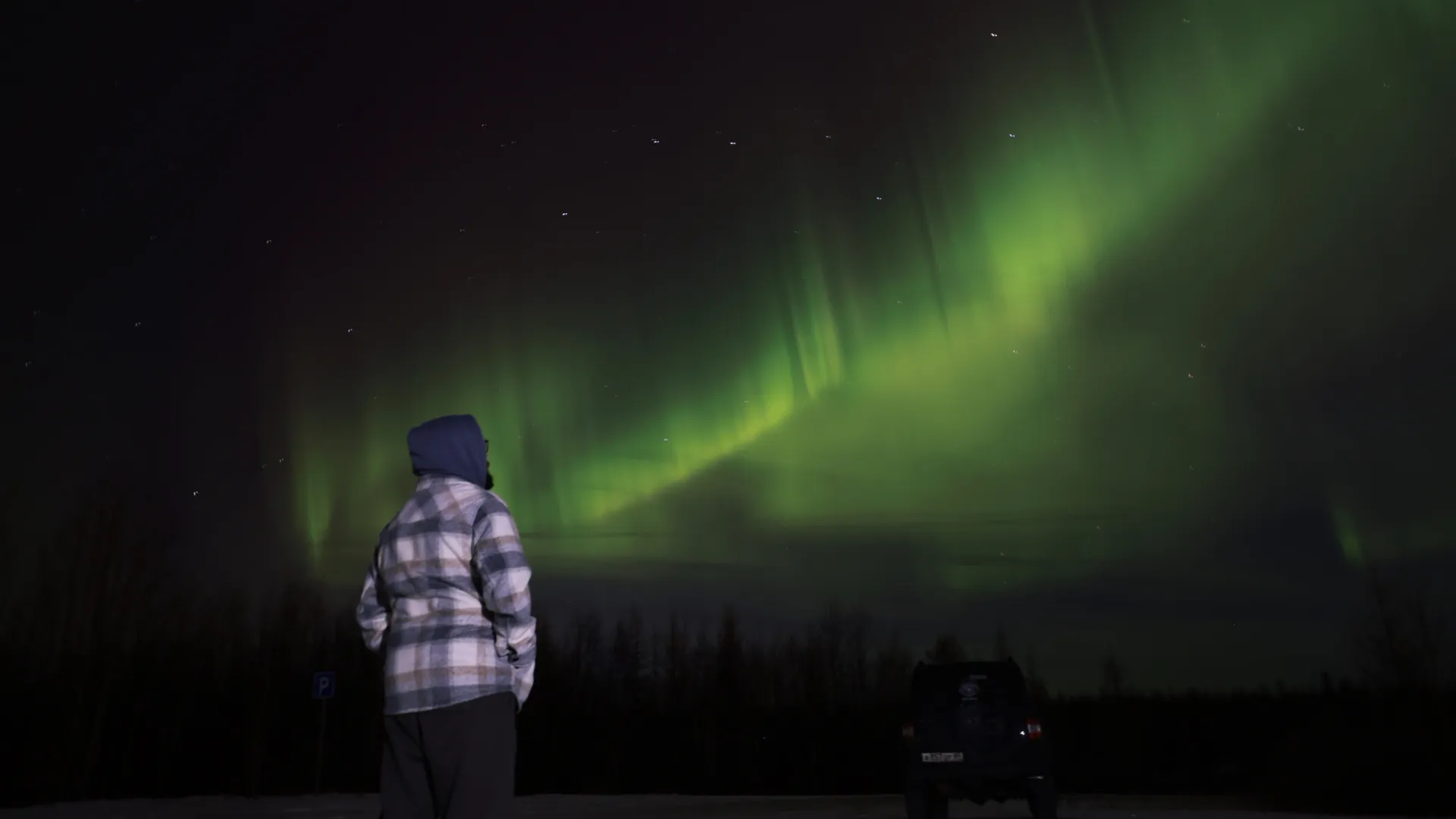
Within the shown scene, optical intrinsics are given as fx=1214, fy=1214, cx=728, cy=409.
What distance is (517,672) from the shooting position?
380 centimetres

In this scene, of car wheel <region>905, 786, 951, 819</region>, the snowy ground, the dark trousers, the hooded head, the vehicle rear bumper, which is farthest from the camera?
the snowy ground

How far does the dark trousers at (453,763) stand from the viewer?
12.0 feet

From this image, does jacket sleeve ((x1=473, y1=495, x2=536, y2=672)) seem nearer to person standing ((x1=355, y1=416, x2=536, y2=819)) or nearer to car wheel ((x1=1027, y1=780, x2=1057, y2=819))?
person standing ((x1=355, y1=416, x2=536, y2=819))

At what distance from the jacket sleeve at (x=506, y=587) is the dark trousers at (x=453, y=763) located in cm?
15

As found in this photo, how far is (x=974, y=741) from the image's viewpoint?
1462 centimetres

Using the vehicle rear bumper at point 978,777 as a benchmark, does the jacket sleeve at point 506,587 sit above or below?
above

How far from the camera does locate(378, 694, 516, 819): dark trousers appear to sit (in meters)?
3.64

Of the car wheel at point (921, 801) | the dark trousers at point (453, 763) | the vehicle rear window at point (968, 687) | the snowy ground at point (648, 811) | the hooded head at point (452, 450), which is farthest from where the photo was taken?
the snowy ground at point (648, 811)

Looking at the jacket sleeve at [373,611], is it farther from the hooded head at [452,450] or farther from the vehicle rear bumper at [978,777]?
the vehicle rear bumper at [978,777]

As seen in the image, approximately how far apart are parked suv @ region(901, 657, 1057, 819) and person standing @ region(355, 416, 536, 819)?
11737 millimetres

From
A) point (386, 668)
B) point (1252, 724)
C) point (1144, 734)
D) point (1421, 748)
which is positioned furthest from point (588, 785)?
point (386, 668)

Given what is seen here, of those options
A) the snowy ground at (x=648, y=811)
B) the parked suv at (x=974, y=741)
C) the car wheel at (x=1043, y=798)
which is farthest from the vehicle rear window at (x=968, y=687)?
the snowy ground at (x=648, y=811)

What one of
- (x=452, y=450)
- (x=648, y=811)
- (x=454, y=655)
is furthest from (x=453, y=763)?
(x=648, y=811)

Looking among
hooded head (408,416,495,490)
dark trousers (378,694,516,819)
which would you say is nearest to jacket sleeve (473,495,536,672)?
dark trousers (378,694,516,819)
